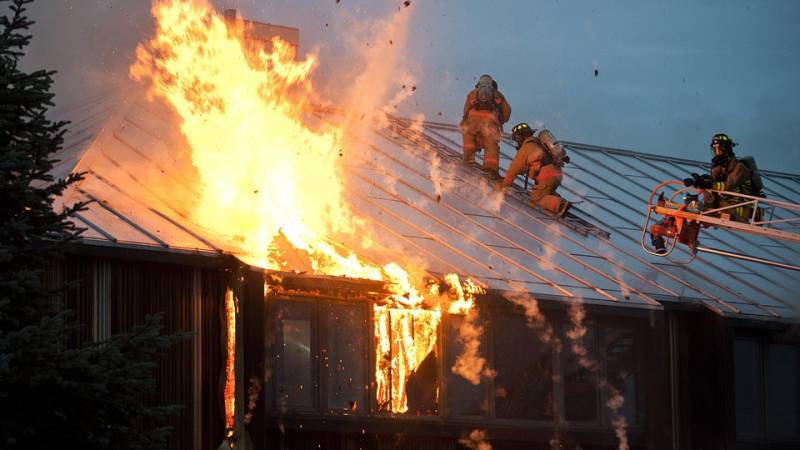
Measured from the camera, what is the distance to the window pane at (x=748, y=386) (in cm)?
1878

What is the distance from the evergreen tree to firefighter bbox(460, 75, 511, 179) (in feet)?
42.1

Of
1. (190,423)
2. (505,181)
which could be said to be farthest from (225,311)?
(505,181)

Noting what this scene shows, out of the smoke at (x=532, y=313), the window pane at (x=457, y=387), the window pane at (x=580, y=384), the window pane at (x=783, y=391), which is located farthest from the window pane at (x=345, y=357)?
the window pane at (x=783, y=391)

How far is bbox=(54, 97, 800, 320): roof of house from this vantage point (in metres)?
15.3

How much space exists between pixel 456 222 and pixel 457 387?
3.72 m

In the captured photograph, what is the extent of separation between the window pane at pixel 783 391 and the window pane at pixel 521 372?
14.9 ft

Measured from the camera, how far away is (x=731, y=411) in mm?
17922

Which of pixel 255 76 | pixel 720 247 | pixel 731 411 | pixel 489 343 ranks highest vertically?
pixel 255 76

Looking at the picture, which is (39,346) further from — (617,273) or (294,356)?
(617,273)

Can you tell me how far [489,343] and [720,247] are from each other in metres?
7.81

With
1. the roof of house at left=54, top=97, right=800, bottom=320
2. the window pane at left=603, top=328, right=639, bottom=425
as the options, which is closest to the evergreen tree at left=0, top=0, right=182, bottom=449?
the roof of house at left=54, top=97, right=800, bottom=320

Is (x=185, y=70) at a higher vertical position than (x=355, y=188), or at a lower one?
higher

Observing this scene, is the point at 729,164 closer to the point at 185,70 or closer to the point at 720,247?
the point at 720,247

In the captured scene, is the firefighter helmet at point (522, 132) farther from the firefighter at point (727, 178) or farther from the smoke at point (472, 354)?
the smoke at point (472, 354)
